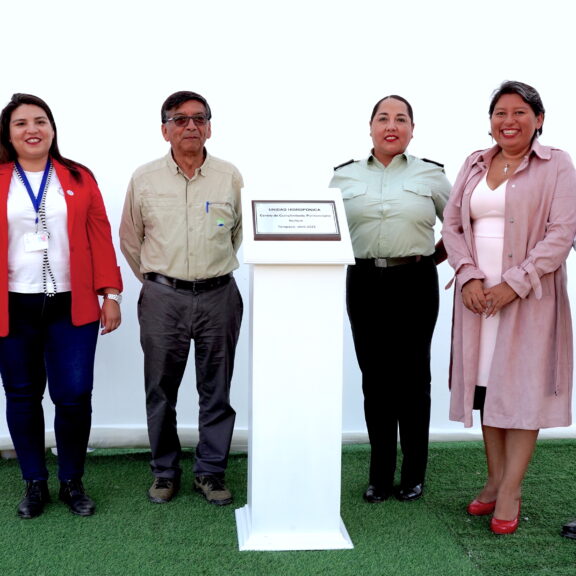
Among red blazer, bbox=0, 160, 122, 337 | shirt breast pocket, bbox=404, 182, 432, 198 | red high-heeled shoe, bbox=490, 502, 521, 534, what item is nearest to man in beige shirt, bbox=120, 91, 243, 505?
A: red blazer, bbox=0, 160, 122, 337

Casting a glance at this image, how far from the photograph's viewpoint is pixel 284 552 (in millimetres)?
3061

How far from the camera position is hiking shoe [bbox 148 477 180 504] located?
359 cm

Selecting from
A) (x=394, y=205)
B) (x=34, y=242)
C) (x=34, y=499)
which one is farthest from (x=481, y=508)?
(x=34, y=242)

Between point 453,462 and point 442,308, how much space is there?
0.84 m

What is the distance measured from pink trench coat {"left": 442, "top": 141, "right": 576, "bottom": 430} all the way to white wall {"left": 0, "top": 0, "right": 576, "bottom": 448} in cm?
115

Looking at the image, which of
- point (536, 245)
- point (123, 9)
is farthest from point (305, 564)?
point (123, 9)

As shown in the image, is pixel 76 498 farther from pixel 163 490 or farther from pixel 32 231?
pixel 32 231

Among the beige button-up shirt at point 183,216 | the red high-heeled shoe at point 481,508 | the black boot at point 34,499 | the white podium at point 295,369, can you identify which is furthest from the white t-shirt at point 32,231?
the red high-heeled shoe at point 481,508

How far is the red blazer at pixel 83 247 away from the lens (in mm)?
3191

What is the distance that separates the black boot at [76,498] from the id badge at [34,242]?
1.04 meters

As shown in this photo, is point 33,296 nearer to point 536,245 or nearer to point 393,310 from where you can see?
point 393,310

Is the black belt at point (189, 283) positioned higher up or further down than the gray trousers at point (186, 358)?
higher up

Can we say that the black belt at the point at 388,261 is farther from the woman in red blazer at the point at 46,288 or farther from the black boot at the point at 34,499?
the black boot at the point at 34,499

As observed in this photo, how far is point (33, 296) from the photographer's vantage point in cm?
Result: 324
